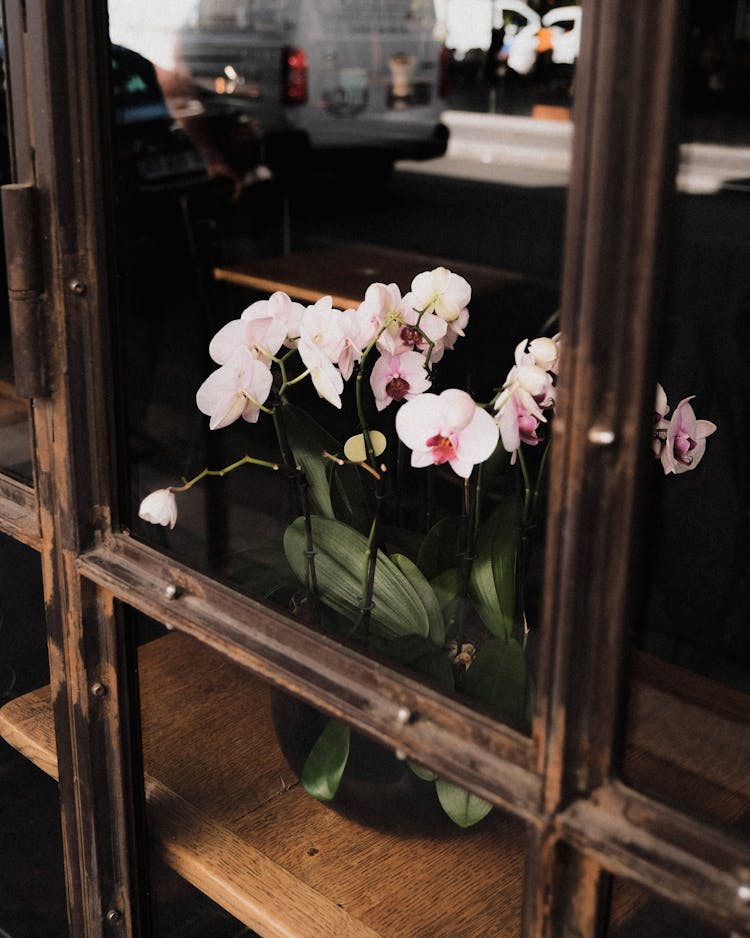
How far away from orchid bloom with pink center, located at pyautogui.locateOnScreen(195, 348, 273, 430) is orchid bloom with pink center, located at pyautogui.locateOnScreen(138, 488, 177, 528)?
0.08m

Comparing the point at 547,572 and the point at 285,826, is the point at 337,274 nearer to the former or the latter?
the point at 285,826

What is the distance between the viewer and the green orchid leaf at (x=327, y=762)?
81 centimetres

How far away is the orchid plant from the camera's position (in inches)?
31.8

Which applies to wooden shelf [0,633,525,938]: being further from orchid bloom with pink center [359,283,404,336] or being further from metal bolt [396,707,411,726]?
orchid bloom with pink center [359,283,404,336]

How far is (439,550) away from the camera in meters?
0.91

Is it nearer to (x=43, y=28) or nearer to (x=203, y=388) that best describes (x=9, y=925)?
(x=203, y=388)

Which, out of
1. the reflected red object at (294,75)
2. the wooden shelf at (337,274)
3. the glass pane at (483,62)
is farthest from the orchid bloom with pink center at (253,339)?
the reflected red object at (294,75)

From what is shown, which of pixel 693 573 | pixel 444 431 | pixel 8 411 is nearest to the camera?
pixel 444 431

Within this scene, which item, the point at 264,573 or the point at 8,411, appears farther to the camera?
the point at 8,411

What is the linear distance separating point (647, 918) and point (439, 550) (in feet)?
1.21

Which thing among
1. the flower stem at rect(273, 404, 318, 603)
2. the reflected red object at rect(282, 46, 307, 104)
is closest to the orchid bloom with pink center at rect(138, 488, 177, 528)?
the flower stem at rect(273, 404, 318, 603)

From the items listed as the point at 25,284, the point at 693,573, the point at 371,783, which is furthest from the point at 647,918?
the point at 693,573

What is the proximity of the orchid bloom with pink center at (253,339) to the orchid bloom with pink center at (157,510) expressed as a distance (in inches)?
5.2

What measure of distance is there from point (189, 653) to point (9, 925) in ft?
3.28
